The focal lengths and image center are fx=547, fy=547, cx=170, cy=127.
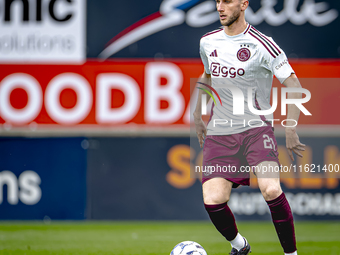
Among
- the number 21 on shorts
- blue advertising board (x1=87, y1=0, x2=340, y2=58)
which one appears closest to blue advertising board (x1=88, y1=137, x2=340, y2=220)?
blue advertising board (x1=87, y1=0, x2=340, y2=58)

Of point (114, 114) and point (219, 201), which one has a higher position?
point (114, 114)

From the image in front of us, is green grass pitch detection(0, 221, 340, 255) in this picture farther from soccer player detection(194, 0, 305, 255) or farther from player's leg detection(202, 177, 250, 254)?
soccer player detection(194, 0, 305, 255)

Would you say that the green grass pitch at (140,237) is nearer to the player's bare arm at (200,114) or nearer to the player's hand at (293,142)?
the player's bare arm at (200,114)

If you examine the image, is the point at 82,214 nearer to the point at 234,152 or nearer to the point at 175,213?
the point at 175,213

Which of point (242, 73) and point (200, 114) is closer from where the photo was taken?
point (242, 73)

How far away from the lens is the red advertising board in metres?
7.06

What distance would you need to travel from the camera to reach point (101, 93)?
7.07 meters

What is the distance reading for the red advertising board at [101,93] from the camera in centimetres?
706

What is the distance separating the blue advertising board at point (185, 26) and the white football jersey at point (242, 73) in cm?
315

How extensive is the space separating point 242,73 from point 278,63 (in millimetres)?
267

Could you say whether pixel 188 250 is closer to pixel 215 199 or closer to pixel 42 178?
pixel 215 199

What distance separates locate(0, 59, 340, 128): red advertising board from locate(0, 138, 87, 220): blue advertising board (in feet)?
1.01

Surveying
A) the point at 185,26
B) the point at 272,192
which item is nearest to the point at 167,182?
the point at 185,26

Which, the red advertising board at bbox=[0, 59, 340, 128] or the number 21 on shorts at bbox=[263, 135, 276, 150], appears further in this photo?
the red advertising board at bbox=[0, 59, 340, 128]
